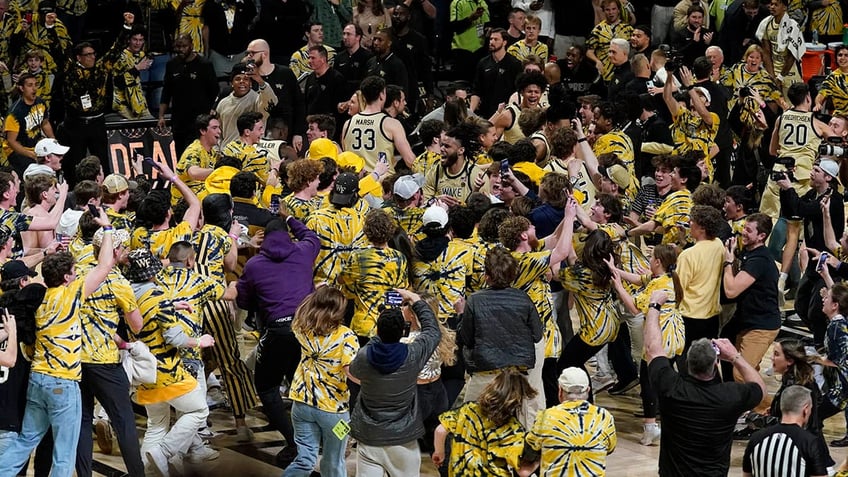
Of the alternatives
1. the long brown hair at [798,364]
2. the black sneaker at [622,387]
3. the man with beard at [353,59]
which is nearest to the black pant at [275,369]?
the black sneaker at [622,387]

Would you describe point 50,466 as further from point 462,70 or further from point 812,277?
point 462,70

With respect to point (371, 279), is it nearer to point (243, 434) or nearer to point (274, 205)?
point (243, 434)

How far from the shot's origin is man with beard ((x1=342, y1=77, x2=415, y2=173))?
13.1 metres

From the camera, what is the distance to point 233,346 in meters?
10.5

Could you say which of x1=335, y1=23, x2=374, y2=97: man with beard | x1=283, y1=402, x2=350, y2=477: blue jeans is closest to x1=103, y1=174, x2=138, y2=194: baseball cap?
x1=283, y1=402, x2=350, y2=477: blue jeans

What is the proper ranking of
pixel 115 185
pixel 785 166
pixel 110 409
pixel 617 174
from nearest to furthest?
pixel 110 409, pixel 115 185, pixel 617 174, pixel 785 166

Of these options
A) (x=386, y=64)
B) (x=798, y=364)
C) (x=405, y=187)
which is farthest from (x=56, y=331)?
(x=386, y=64)

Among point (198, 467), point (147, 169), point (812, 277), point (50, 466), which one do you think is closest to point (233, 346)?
point (198, 467)

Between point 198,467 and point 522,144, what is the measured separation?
13.1ft

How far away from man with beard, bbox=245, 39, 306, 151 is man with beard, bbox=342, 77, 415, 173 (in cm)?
211

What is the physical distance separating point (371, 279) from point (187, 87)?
288 inches

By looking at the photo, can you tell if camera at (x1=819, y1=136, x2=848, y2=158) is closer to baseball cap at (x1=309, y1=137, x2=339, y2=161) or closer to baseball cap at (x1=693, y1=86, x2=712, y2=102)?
baseball cap at (x1=693, y1=86, x2=712, y2=102)

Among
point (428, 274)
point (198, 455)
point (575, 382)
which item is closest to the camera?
point (575, 382)

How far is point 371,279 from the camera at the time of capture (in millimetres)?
9828
